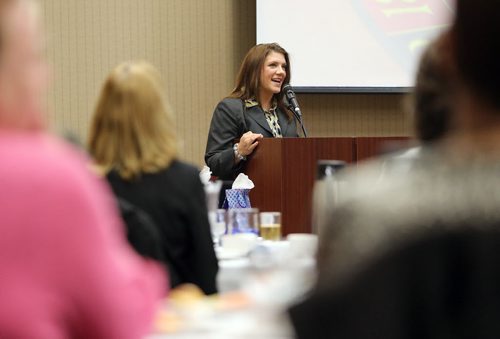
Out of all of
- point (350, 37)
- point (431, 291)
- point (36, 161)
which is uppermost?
point (350, 37)

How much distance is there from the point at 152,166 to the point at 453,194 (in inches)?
73.9

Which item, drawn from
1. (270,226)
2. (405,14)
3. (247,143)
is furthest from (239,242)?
(405,14)

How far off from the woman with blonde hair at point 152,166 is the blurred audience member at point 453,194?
5.85ft

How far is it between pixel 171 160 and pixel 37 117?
1.66 metres

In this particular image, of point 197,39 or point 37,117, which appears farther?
point 197,39

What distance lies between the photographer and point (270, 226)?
11.1 ft

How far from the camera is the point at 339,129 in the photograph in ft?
23.9

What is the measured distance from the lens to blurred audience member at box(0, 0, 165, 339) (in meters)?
1.03

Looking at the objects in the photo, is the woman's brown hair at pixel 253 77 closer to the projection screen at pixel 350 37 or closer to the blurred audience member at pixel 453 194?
the projection screen at pixel 350 37

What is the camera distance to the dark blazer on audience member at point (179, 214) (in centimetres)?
274

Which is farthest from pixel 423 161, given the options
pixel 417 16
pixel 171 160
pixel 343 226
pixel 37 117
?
pixel 417 16

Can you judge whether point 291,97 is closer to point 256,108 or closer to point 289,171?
point 256,108

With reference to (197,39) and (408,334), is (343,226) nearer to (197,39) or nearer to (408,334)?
(408,334)

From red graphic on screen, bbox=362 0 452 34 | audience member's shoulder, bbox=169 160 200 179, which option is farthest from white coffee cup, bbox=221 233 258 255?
red graphic on screen, bbox=362 0 452 34
